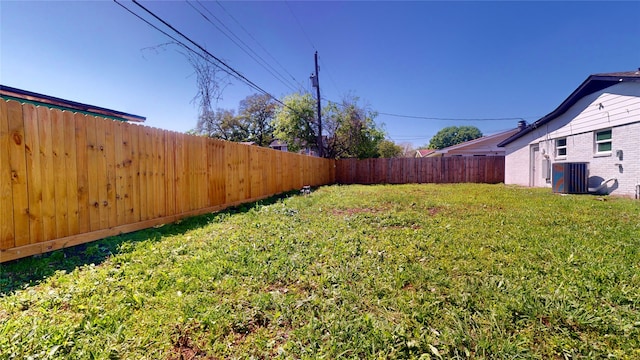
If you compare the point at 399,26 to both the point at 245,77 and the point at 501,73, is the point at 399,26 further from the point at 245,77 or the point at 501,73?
the point at 501,73

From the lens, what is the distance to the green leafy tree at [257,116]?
33.1 meters

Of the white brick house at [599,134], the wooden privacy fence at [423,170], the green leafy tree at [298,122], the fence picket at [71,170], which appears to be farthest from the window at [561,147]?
the fence picket at [71,170]

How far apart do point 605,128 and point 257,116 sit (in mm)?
31803

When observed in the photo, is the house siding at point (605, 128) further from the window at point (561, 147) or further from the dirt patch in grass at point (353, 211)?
the dirt patch in grass at point (353, 211)

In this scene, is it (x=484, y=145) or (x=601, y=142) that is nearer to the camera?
(x=601, y=142)

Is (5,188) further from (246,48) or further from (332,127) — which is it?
(332,127)

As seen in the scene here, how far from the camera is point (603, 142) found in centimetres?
831

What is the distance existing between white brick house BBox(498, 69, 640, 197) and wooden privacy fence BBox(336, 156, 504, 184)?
3.60 m

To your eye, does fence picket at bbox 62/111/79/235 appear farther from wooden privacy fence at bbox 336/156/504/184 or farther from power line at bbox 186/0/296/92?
wooden privacy fence at bbox 336/156/504/184

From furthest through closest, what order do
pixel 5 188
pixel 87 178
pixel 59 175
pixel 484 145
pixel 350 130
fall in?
1. pixel 484 145
2. pixel 350 130
3. pixel 87 178
4. pixel 59 175
5. pixel 5 188

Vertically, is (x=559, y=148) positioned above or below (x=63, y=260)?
above

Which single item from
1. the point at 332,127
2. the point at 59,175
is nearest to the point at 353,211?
the point at 59,175

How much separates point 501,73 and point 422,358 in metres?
19.6

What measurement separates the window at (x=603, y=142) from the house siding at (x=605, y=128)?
0.12 meters
